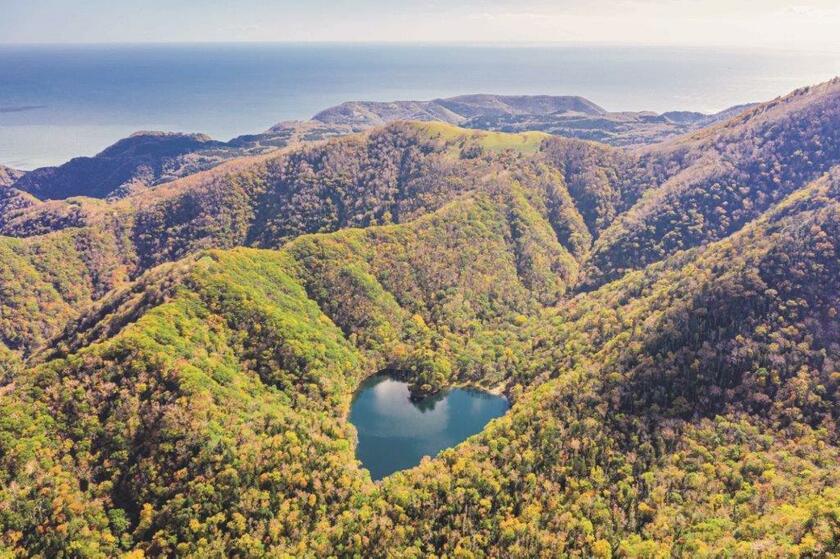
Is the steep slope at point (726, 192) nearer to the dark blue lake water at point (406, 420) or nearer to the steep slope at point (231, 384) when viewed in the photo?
the steep slope at point (231, 384)

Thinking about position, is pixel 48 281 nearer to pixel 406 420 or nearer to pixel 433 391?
pixel 406 420

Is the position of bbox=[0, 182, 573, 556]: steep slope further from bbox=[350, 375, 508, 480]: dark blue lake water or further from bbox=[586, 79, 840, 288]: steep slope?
bbox=[586, 79, 840, 288]: steep slope

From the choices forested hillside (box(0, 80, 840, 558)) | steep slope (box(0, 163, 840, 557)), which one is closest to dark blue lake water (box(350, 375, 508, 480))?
forested hillside (box(0, 80, 840, 558))

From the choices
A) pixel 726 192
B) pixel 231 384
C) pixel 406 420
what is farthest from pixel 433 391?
pixel 726 192

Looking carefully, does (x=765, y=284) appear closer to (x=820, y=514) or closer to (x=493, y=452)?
(x=820, y=514)

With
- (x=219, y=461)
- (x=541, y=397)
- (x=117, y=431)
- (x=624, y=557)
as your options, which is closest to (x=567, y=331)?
(x=541, y=397)

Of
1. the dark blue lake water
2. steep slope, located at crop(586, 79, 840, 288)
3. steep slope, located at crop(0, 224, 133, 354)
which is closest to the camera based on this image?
the dark blue lake water

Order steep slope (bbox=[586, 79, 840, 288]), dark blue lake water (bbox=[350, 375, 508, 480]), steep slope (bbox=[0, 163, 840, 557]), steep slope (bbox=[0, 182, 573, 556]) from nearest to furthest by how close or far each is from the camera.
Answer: steep slope (bbox=[0, 163, 840, 557]), steep slope (bbox=[0, 182, 573, 556]), dark blue lake water (bbox=[350, 375, 508, 480]), steep slope (bbox=[586, 79, 840, 288])
